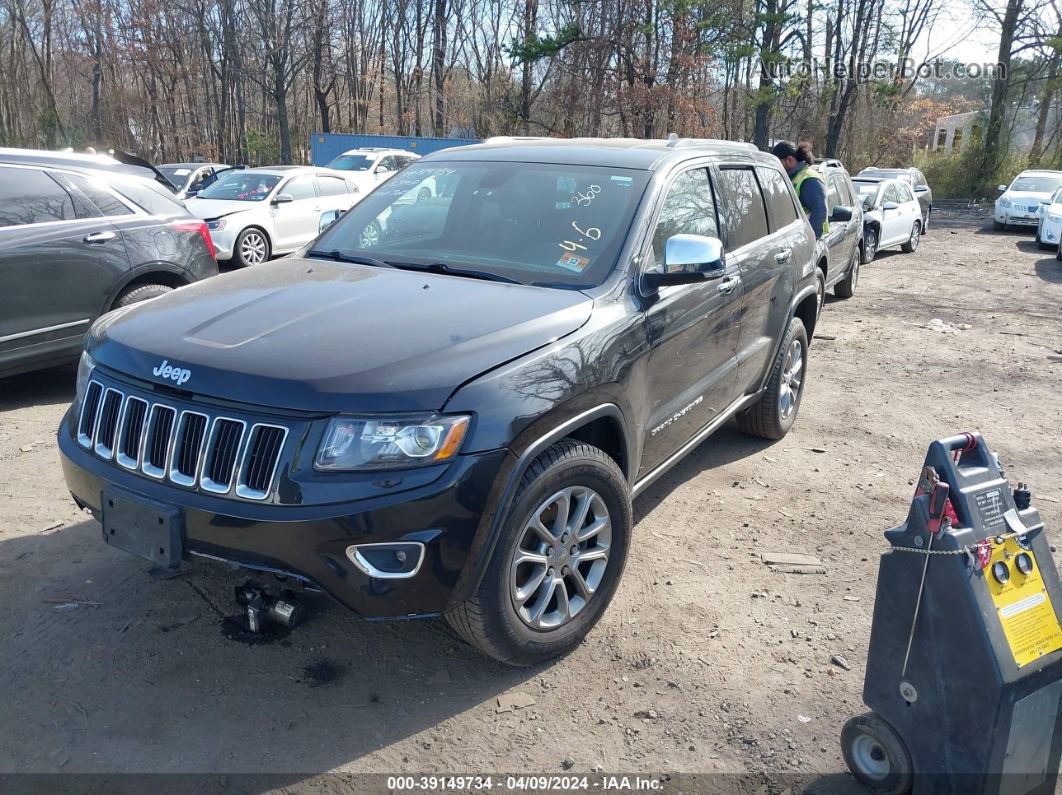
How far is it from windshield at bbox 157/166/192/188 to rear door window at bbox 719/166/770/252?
1693cm

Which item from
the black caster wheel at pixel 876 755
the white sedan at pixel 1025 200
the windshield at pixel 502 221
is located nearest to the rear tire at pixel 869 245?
the white sedan at pixel 1025 200

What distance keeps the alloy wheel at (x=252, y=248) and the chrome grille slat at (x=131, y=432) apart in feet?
33.4

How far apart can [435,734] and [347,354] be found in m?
1.31

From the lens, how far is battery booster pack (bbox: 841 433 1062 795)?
7.60ft

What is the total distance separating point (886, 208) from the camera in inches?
601

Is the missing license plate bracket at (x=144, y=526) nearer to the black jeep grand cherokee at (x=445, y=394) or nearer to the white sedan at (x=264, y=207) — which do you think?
the black jeep grand cherokee at (x=445, y=394)

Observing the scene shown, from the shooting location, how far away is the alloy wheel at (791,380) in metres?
5.50

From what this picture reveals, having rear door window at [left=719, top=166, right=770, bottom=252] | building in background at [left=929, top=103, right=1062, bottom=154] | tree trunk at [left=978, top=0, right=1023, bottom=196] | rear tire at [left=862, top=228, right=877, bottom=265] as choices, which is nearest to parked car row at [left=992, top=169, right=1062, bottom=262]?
rear tire at [left=862, top=228, right=877, bottom=265]

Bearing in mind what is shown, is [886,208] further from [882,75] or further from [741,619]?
[882,75]

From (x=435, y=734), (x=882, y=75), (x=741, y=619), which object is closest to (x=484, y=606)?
(x=435, y=734)

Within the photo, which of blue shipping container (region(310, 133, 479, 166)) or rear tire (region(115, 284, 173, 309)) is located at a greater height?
blue shipping container (region(310, 133, 479, 166))

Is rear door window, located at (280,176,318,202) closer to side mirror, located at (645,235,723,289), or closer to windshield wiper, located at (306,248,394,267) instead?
windshield wiper, located at (306,248,394,267)

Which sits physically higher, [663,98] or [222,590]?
[663,98]

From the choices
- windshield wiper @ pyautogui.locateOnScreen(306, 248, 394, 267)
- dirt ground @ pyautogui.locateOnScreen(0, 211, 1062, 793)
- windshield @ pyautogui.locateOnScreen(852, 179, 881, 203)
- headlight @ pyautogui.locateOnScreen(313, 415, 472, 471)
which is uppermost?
windshield wiper @ pyautogui.locateOnScreen(306, 248, 394, 267)
